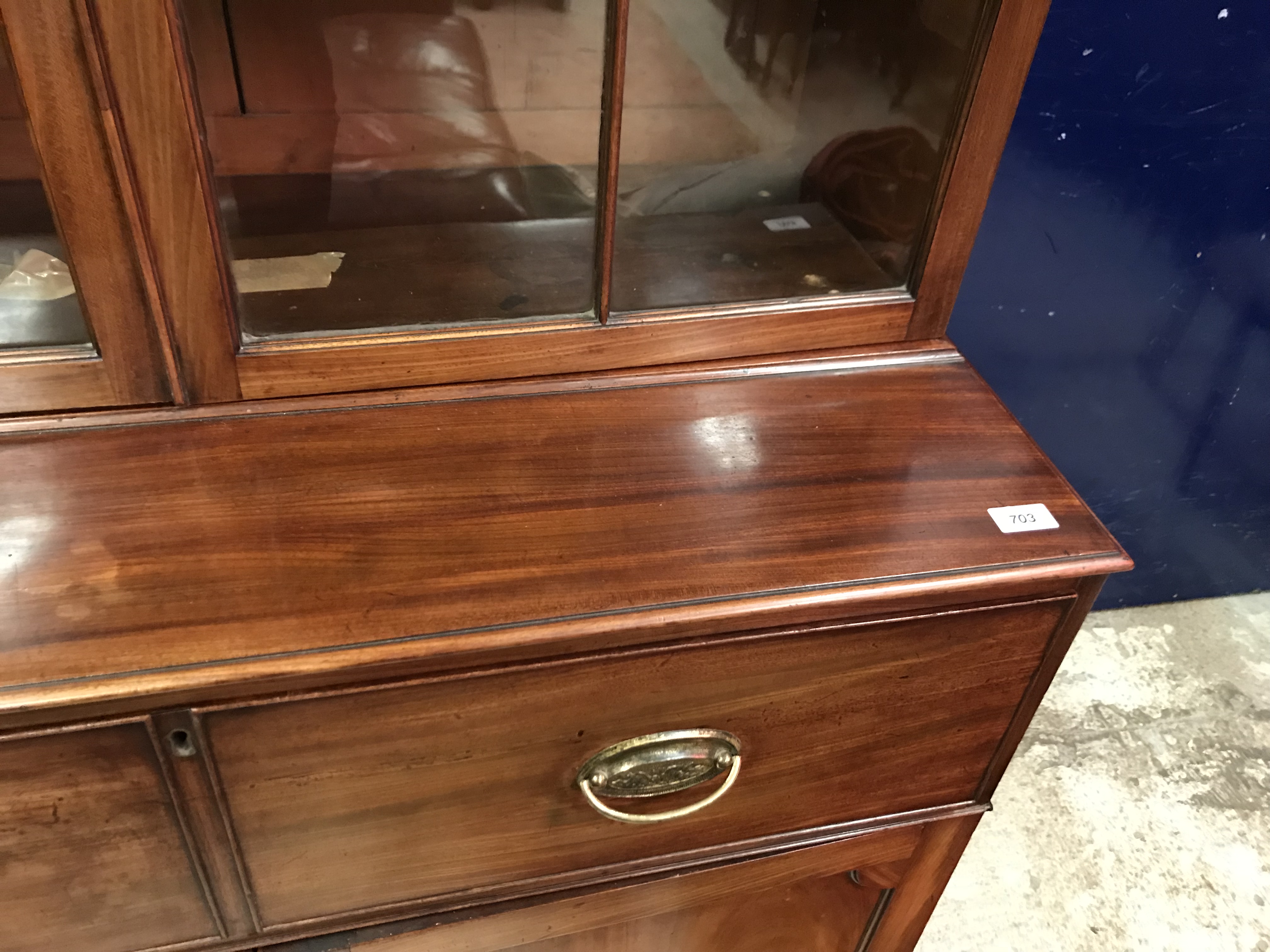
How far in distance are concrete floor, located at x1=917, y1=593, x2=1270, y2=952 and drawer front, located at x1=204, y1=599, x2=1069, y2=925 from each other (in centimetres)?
61

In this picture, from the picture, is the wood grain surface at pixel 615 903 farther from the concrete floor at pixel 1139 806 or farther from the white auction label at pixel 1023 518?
the concrete floor at pixel 1139 806

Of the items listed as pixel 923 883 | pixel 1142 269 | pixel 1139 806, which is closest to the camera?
pixel 923 883

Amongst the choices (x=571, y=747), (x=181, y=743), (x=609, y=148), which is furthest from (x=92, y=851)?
(x=609, y=148)

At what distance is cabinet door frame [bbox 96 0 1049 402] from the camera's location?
0.56 meters

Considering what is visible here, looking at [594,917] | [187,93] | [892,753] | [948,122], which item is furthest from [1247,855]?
[187,93]

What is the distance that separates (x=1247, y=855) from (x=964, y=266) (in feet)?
3.26

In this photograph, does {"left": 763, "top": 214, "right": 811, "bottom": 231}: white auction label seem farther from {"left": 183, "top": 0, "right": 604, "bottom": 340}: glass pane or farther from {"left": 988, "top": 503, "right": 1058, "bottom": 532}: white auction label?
{"left": 988, "top": 503, "right": 1058, "bottom": 532}: white auction label

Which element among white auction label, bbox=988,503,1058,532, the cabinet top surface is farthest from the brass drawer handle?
white auction label, bbox=988,503,1058,532

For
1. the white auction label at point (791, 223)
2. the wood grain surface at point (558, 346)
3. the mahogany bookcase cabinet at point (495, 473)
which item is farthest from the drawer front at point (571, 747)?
the white auction label at point (791, 223)

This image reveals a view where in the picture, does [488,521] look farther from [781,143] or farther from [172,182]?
[781,143]

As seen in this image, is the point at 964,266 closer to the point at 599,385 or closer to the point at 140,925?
the point at 599,385

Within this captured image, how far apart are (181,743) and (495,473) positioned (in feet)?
0.81

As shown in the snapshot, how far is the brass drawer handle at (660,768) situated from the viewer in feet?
2.10

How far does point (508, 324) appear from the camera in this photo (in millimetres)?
718
